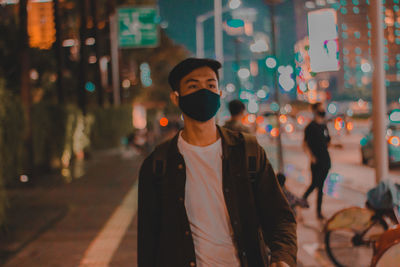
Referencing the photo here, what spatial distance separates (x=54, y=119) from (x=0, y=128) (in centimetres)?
812

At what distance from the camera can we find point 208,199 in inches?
89.7

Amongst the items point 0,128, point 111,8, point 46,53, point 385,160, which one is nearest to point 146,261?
point 385,160

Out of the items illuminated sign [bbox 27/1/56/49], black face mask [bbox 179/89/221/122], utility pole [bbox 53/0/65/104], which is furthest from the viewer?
illuminated sign [bbox 27/1/56/49]

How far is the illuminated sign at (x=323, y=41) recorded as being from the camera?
22.8 ft

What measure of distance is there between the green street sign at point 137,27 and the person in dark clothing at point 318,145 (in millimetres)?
13202

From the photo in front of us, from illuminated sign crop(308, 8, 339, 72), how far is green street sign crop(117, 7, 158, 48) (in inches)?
506

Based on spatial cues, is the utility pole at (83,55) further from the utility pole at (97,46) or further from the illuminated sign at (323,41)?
the illuminated sign at (323,41)

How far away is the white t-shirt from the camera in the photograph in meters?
2.25

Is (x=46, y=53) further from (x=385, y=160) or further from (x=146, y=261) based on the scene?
(x=146, y=261)

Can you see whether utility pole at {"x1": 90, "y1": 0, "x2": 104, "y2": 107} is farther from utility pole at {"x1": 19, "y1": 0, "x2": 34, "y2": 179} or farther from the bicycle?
the bicycle

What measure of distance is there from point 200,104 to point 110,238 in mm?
5378

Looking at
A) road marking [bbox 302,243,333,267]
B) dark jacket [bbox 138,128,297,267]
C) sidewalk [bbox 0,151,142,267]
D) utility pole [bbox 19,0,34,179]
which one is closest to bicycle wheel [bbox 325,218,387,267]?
road marking [bbox 302,243,333,267]

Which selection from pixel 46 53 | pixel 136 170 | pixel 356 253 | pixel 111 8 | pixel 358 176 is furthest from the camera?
pixel 111 8

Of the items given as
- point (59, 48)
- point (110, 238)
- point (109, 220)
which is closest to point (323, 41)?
point (110, 238)
